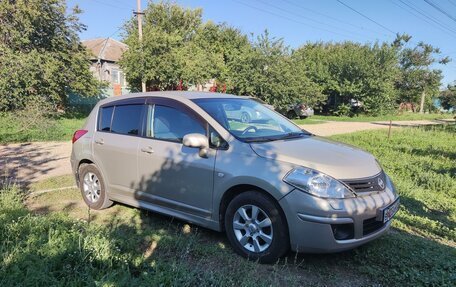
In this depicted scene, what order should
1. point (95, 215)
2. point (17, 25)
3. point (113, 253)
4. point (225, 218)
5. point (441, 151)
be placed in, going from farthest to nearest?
point (17, 25), point (441, 151), point (95, 215), point (225, 218), point (113, 253)

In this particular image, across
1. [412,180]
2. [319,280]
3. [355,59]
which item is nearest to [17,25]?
[412,180]

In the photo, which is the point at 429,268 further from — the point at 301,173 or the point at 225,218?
the point at 225,218

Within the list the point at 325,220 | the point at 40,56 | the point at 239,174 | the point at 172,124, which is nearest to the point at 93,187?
the point at 172,124

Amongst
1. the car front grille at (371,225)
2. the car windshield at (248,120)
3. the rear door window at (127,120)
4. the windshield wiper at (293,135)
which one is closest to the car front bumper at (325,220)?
the car front grille at (371,225)

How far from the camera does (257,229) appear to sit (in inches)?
153

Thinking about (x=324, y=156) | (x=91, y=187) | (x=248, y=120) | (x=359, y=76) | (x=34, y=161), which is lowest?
(x=34, y=161)

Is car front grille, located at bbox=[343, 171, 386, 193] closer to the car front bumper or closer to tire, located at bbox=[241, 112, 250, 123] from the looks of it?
the car front bumper

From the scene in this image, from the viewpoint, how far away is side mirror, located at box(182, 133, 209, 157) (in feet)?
13.7

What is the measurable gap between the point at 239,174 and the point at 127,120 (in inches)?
80.8

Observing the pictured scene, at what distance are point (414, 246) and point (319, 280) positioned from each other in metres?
1.40

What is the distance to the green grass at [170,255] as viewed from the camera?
3.19 metres

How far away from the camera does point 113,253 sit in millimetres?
3543

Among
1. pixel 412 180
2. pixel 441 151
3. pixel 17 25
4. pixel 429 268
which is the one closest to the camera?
pixel 429 268

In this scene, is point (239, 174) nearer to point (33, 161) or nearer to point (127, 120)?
point (127, 120)
